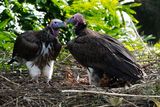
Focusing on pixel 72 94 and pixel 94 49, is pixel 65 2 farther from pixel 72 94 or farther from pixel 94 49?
pixel 72 94

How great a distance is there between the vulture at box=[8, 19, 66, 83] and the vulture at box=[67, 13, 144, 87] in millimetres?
352

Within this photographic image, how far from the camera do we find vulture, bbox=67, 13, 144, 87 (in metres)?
7.79

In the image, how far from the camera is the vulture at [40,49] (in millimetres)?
8469

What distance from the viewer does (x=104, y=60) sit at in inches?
314

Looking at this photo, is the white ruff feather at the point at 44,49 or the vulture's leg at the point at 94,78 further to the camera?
the white ruff feather at the point at 44,49

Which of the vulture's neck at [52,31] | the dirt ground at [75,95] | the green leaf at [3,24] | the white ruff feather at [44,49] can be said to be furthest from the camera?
the vulture's neck at [52,31]

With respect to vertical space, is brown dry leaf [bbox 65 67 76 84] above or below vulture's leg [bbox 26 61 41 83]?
below

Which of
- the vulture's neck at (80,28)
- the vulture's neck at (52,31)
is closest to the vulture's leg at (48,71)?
the vulture's neck at (52,31)

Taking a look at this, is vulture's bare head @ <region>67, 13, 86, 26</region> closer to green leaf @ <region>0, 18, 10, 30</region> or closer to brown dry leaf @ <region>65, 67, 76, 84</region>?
brown dry leaf @ <region>65, 67, 76, 84</region>

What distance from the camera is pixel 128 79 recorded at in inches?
304

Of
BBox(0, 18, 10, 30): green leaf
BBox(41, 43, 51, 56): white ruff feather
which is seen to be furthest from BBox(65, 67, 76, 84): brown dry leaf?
BBox(0, 18, 10, 30): green leaf

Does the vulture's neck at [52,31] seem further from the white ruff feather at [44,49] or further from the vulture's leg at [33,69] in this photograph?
the vulture's leg at [33,69]

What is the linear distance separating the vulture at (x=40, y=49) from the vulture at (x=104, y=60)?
0.35 m

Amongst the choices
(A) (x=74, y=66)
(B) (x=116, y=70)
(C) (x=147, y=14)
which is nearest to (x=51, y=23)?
(A) (x=74, y=66)
